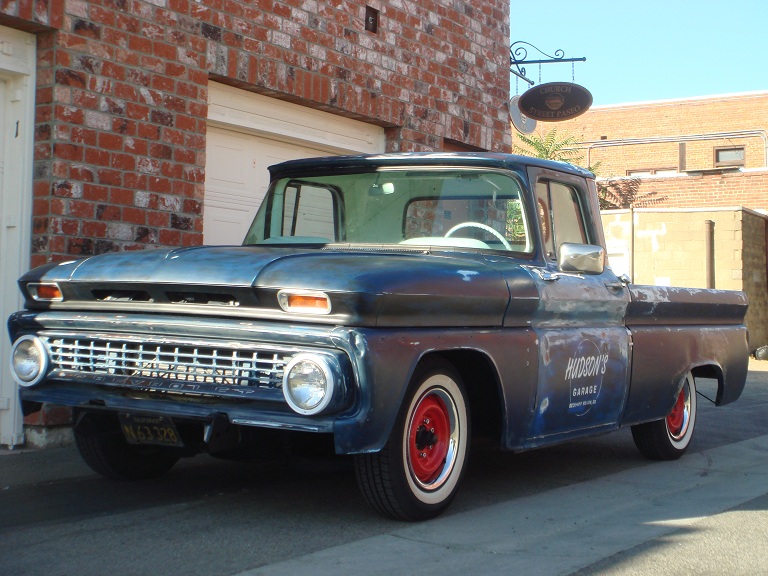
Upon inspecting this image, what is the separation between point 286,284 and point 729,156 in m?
31.0

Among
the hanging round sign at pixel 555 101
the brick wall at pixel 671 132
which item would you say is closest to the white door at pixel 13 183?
the hanging round sign at pixel 555 101

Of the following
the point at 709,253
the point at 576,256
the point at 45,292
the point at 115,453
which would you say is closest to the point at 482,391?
the point at 576,256

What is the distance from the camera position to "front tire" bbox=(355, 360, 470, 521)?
4.52 m

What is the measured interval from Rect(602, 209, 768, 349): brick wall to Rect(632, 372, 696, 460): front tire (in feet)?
44.5

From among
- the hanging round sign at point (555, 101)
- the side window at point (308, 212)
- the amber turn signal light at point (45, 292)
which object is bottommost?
the amber turn signal light at point (45, 292)

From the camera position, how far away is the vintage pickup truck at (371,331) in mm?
4305

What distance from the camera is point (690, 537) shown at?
471cm

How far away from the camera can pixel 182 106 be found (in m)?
7.75

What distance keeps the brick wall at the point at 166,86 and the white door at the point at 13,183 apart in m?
0.07

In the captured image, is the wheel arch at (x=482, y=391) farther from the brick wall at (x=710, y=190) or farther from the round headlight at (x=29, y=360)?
the brick wall at (x=710, y=190)

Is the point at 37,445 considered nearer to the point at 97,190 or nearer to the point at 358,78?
the point at 97,190

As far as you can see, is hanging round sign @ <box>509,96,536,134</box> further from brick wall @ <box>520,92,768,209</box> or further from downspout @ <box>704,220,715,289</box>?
brick wall @ <box>520,92,768,209</box>

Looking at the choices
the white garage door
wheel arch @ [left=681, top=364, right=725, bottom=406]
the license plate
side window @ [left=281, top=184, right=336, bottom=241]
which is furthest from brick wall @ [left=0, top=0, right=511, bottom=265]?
wheel arch @ [left=681, top=364, right=725, bottom=406]

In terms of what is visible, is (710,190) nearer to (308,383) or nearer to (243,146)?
(243,146)
